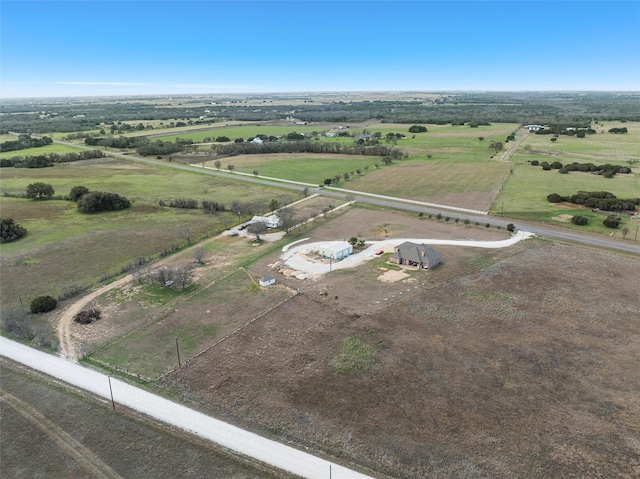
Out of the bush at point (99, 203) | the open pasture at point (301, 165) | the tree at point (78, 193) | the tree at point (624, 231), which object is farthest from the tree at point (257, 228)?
the tree at point (624, 231)

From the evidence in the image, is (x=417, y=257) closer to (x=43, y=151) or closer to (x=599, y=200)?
(x=599, y=200)

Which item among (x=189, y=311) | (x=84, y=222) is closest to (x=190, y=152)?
(x=84, y=222)

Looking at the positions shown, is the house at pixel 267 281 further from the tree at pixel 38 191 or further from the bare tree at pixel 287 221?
→ the tree at pixel 38 191

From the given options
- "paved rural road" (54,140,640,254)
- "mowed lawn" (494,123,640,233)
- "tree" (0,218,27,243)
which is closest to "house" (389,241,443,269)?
"paved rural road" (54,140,640,254)

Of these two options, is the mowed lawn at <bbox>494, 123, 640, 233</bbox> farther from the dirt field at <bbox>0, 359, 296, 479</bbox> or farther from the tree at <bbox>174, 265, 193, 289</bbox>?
the dirt field at <bbox>0, 359, 296, 479</bbox>

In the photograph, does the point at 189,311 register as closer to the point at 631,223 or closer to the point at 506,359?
the point at 506,359

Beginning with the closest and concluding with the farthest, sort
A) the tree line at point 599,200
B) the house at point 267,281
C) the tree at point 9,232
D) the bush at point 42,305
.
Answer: the bush at point 42,305
the house at point 267,281
the tree at point 9,232
the tree line at point 599,200

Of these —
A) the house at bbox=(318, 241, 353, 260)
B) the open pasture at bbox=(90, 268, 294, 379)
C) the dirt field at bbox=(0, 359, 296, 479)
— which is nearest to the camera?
the dirt field at bbox=(0, 359, 296, 479)
